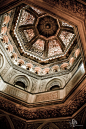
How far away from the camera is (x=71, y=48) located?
28.1 ft

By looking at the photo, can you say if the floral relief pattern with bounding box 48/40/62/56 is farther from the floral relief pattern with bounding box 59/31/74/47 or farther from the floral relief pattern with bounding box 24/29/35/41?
the floral relief pattern with bounding box 24/29/35/41

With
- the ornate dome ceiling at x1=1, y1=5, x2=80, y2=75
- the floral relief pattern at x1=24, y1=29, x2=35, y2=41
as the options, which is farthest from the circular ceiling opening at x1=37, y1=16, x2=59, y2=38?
the floral relief pattern at x1=24, y1=29, x2=35, y2=41

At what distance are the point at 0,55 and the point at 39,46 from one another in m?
3.71

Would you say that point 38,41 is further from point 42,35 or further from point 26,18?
point 26,18

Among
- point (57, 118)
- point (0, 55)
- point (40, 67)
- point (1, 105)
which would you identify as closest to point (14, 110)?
point (1, 105)

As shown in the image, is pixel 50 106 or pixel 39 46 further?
pixel 39 46

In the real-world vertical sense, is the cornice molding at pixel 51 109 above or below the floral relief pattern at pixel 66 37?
below

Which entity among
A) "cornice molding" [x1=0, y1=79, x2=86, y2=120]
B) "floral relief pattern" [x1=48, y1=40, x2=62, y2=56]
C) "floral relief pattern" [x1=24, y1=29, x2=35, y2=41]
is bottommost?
"cornice molding" [x1=0, y1=79, x2=86, y2=120]

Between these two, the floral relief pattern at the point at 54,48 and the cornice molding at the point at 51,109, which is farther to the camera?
the floral relief pattern at the point at 54,48

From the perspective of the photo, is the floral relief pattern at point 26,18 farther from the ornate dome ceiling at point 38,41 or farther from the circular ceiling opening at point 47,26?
the circular ceiling opening at point 47,26

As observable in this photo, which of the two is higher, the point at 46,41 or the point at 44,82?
the point at 46,41

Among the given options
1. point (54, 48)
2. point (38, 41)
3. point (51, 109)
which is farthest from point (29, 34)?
point (51, 109)

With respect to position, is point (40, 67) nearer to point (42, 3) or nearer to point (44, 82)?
point (44, 82)

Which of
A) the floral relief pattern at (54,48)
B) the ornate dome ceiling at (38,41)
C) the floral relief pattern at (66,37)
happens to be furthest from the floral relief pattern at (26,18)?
the floral relief pattern at (66,37)
